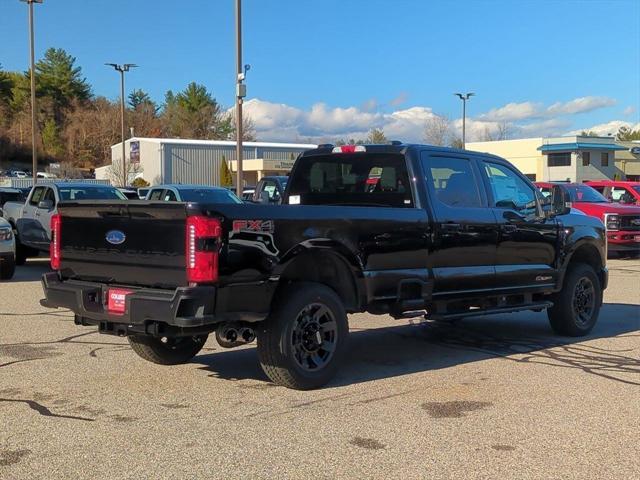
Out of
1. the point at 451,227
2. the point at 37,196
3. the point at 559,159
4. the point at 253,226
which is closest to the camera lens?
the point at 253,226

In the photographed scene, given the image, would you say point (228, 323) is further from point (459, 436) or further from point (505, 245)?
point (505, 245)

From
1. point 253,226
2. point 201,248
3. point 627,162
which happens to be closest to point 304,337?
point 253,226

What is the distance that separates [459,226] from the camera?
23.8 ft

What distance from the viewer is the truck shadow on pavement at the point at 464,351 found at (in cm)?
694

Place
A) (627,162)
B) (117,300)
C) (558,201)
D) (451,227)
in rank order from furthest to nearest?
1. (627,162)
2. (558,201)
3. (451,227)
4. (117,300)

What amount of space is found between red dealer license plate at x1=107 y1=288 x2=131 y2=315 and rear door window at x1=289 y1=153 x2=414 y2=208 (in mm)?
2687

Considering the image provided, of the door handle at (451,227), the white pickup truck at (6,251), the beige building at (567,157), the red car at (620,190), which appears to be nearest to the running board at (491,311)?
the door handle at (451,227)

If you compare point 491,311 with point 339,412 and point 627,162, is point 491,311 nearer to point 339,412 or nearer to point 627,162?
point 339,412

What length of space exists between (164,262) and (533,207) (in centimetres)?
463

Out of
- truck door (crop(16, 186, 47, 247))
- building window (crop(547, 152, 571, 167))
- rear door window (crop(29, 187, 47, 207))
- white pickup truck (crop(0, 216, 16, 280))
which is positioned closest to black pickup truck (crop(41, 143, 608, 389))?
white pickup truck (crop(0, 216, 16, 280))

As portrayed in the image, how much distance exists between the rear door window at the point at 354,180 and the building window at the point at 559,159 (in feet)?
204

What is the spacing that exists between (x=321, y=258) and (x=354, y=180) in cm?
145

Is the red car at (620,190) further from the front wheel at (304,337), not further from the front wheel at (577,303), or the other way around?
the front wheel at (304,337)

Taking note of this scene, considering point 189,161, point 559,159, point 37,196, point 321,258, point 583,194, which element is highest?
point 559,159
